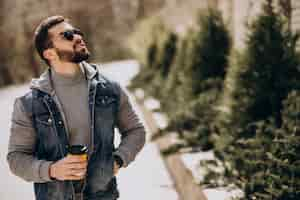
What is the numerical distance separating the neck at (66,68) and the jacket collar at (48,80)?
0.06 metres

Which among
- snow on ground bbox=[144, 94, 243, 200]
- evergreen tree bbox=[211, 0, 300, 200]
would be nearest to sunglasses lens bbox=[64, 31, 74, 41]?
snow on ground bbox=[144, 94, 243, 200]

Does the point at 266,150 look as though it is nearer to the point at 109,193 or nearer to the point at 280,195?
the point at 280,195

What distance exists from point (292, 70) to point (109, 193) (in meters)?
3.33

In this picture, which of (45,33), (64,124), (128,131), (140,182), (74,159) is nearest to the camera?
(74,159)

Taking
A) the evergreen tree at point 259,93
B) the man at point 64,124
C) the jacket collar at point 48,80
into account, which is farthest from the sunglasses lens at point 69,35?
the evergreen tree at point 259,93

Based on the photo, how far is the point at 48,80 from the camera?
2789 mm

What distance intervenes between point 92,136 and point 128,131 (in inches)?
14.4

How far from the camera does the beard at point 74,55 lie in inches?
106

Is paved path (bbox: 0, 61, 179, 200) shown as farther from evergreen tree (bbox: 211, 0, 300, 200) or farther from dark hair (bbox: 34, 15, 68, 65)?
dark hair (bbox: 34, 15, 68, 65)

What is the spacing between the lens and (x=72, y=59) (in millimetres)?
2703

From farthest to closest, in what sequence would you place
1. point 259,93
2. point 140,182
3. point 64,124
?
point 140,182
point 259,93
point 64,124

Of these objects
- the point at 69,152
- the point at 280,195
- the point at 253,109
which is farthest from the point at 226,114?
the point at 69,152

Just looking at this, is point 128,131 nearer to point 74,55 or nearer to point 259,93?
point 74,55

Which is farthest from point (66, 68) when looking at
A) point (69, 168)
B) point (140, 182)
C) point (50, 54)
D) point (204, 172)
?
point (140, 182)
